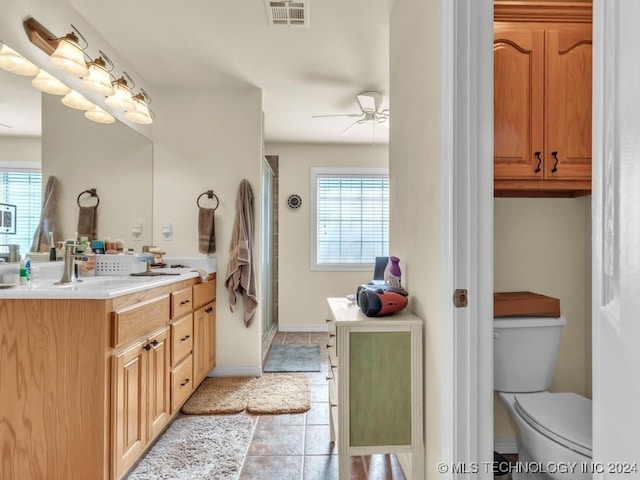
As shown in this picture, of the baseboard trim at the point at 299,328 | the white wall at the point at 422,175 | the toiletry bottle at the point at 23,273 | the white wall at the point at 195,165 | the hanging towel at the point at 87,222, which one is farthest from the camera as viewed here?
the baseboard trim at the point at 299,328

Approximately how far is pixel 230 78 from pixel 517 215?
2.35m

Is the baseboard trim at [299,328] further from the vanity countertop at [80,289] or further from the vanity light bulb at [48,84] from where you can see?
the vanity light bulb at [48,84]

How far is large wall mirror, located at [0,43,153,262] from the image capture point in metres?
1.78

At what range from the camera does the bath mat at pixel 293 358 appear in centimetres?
324

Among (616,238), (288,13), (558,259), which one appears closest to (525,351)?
(558,259)

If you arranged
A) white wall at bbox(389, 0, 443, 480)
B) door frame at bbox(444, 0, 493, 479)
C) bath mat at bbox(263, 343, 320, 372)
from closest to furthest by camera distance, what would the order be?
door frame at bbox(444, 0, 493, 479)
white wall at bbox(389, 0, 443, 480)
bath mat at bbox(263, 343, 320, 372)

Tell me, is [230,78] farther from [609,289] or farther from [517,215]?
[609,289]

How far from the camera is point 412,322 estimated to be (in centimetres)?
150

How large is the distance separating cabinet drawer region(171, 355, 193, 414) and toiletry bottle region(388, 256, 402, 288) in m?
1.39

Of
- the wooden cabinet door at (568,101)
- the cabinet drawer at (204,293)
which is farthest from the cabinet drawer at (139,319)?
the wooden cabinet door at (568,101)

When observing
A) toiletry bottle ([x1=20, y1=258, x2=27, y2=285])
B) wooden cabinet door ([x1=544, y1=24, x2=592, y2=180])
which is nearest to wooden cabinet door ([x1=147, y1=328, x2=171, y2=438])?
toiletry bottle ([x1=20, y1=258, x2=27, y2=285])

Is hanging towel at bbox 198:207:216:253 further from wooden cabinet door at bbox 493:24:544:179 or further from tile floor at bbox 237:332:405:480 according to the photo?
wooden cabinet door at bbox 493:24:544:179

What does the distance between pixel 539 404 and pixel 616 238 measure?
142 cm

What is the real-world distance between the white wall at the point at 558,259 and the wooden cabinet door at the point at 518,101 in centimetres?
27
